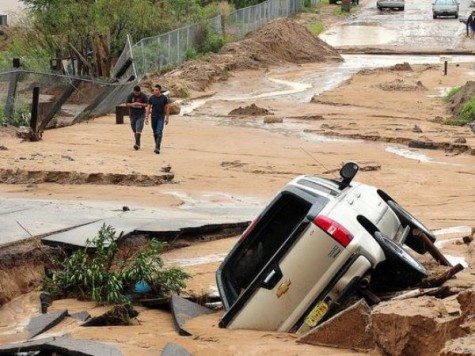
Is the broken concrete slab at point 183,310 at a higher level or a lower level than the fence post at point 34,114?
lower

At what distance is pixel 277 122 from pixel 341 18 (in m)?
44.5

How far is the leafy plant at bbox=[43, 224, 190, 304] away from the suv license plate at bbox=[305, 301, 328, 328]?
2.22 meters

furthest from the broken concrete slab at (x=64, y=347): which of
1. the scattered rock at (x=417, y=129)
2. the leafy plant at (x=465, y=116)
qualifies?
the leafy plant at (x=465, y=116)

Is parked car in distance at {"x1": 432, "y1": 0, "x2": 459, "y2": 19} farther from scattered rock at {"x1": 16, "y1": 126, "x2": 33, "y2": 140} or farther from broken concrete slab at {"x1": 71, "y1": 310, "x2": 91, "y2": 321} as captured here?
broken concrete slab at {"x1": 71, "y1": 310, "x2": 91, "y2": 321}

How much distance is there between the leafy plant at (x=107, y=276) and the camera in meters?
9.73

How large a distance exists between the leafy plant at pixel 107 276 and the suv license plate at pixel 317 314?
222 cm

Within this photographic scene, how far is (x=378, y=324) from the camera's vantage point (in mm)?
7000

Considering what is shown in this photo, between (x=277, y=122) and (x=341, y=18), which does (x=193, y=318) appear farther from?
(x=341, y=18)

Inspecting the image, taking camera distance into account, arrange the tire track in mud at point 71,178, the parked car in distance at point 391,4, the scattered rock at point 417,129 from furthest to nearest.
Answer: the parked car in distance at point 391,4
the scattered rock at point 417,129
the tire track in mud at point 71,178

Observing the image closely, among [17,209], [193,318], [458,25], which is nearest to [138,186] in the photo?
[17,209]

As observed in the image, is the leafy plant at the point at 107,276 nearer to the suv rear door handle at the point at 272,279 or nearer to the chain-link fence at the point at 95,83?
the suv rear door handle at the point at 272,279

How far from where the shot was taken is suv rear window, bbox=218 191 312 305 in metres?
8.89

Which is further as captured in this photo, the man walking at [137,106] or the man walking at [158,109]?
the man walking at [137,106]

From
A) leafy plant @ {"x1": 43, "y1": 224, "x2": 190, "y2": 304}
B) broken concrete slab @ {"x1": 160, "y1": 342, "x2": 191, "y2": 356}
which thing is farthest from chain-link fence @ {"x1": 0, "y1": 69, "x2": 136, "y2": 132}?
broken concrete slab @ {"x1": 160, "y1": 342, "x2": 191, "y2": 356}
